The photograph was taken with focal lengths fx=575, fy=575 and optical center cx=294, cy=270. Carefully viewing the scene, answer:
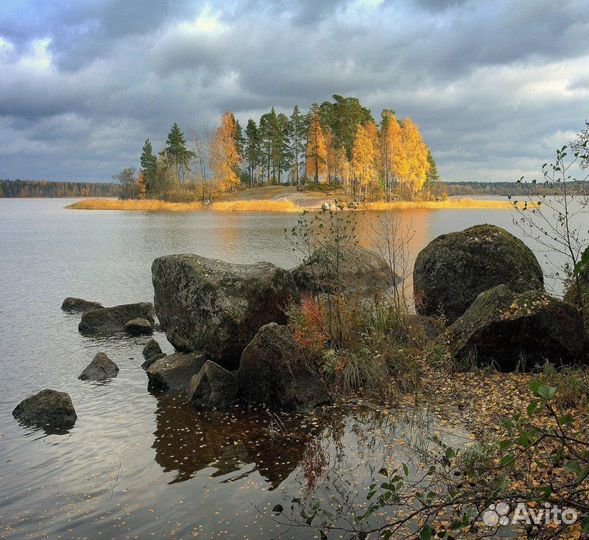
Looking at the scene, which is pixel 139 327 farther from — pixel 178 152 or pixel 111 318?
pixel 178 152

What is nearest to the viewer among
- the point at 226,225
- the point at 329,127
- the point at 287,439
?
the point at 287,439

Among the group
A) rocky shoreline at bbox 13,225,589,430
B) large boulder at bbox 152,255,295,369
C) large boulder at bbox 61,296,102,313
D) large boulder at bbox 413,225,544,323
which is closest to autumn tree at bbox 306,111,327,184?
large boulder at bbox 61,296,102,313

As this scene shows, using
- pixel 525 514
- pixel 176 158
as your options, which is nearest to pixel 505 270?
pixel 525 514

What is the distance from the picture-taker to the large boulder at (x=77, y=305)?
21609 mm

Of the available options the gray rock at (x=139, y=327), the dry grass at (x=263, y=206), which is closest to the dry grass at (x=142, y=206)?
the dry grass at (x=263, y=206)

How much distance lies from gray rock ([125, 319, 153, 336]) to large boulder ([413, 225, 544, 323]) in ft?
27.0

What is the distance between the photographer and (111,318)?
61.2 ft

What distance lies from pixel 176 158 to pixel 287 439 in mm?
108077

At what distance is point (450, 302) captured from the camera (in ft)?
48.4

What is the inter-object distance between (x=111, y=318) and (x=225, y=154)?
8569 cm

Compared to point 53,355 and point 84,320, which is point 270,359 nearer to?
point 53,355

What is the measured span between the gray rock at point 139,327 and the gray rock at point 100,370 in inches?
154

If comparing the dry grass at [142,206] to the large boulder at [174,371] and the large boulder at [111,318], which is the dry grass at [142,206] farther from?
the large boulder at [174,371]

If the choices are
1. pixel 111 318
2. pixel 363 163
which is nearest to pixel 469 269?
pixel 111 318
